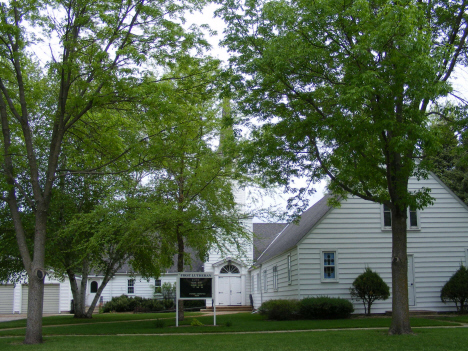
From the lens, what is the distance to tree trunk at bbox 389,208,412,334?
12.1 m

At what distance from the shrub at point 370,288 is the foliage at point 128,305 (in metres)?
18.6

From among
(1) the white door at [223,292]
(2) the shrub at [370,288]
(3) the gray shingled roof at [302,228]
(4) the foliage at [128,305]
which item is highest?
(3) the gray shingled roof at [302,228]

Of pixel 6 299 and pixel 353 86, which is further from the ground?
pixel 353 86

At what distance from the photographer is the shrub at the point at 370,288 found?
19438 mm

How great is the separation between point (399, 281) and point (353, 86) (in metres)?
5.21

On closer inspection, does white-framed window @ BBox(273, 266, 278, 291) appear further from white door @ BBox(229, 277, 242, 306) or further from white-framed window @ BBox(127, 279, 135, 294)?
white-framed window @ BBox(127, 279, 135, 294)

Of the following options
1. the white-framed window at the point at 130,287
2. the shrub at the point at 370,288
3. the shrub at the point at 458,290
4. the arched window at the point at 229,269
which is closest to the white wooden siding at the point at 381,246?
the shrub at the point at 458,290

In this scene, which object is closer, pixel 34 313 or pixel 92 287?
pixel 34 313

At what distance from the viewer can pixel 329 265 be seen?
20672mm

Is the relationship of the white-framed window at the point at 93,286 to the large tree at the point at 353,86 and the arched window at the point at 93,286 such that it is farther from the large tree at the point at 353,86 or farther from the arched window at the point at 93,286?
the large tree at the point at 353,86

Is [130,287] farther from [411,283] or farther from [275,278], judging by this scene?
[411,283]

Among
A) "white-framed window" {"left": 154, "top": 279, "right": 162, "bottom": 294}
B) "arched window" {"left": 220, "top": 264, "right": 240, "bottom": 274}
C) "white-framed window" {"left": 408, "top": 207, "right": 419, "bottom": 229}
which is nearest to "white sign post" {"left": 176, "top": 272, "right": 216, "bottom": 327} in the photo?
"white-framed window" {"left": 408, "top": 207, "right": 419, "bottom": 229}

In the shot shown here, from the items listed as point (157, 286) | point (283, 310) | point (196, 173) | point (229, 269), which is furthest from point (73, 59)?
point (157, 286)

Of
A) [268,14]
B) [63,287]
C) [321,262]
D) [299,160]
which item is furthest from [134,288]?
[268,14]
